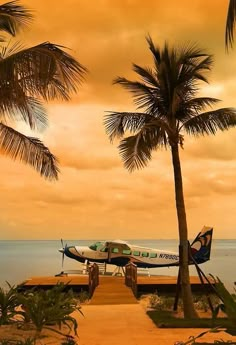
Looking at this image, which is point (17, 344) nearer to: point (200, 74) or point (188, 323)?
point (188, 323)

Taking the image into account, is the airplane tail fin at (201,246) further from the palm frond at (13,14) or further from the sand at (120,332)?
the palm frond at (13,14)

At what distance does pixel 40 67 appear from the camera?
763 centimetres

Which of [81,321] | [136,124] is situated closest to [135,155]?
[136,124]

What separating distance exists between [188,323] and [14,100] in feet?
19.1

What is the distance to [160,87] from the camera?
13156 millimetres

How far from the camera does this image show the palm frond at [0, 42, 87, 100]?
7.54 m

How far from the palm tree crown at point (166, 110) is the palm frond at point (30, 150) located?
6.51 ft

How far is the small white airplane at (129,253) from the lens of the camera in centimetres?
3234

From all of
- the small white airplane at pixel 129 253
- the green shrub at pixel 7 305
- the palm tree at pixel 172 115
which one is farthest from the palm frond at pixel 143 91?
the small white airplane at pixel 129 253

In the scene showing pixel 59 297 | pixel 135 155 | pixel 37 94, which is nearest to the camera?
pixel 37 94

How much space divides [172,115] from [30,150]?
381cm

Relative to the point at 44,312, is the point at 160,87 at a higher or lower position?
higher

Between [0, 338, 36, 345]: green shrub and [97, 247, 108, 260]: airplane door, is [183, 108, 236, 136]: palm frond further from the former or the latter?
[97, 247, 108, 260]: airplane door

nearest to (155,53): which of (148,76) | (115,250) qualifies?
(148,76)
